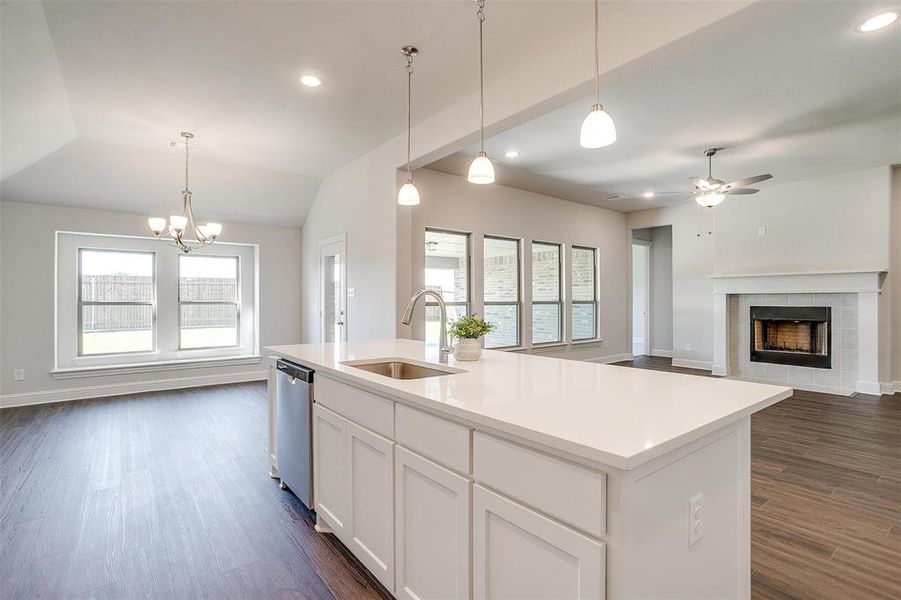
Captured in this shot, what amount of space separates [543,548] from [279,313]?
20.3ft

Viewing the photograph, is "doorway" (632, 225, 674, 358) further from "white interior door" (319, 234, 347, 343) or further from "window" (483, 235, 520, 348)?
"white interior door" (319, 234, 347, 343)

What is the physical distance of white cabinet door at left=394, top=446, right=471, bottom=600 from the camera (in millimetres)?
1377

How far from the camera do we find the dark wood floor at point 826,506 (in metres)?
1.88

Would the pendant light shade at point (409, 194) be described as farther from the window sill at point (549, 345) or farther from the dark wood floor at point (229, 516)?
the window sill at point (549, 345)

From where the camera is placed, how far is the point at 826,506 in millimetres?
2516

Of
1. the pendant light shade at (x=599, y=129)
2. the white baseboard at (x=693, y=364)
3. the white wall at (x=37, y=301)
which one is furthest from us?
the white baseboard at (x=693, y=364)

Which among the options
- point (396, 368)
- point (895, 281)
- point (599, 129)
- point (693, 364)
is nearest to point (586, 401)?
point (599, 129)

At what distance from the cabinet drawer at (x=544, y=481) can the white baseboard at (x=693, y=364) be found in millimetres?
6908

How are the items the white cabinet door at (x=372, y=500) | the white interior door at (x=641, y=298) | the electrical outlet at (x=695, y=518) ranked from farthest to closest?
the white interior door at (x=641, y=298) < the white cabinet door at (x=372, y=500) < the electrical outlet at (x=695, y=518)

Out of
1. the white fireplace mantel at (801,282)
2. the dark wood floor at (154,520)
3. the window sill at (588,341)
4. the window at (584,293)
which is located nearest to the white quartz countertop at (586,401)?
the dark wood floor at (154,520)

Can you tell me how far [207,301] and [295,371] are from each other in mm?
4580

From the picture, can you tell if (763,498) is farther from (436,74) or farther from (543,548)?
(436,74)

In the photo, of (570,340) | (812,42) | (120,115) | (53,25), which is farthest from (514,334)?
(53,25)

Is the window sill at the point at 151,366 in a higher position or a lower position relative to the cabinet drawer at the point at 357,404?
lower
